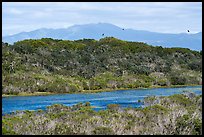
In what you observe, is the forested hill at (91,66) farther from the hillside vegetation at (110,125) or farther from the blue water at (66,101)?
the hillside vegetation at (110,125)

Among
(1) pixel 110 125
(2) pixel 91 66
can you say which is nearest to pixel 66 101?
(1) pixel 110 125

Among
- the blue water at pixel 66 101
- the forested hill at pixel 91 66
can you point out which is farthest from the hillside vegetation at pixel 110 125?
the forested hill at pixel 91 66

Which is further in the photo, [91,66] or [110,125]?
[91,66]

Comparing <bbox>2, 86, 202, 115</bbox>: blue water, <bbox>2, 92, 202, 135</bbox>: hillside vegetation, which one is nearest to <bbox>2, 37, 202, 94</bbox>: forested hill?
<bbox>2, 86, 202, 115</bbox>: blue water

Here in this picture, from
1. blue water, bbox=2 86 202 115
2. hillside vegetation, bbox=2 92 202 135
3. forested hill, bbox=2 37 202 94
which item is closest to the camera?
hillside vegetation, bbox=2 92 202 135

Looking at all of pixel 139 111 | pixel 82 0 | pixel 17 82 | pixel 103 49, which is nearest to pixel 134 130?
pixel 139 111

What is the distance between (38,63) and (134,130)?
42.7 meters

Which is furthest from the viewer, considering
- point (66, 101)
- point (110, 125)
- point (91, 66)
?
point (91, 66)

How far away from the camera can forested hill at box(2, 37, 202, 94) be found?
49.6 metres

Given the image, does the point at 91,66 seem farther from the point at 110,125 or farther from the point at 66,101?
the point at 110,125

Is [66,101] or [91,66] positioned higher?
[91,66]

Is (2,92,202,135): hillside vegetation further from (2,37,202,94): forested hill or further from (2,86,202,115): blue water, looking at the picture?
(2,37,202,94): forested hill

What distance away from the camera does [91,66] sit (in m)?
60.2

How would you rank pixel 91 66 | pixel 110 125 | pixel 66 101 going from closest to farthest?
pixel 110 125
pixel 66 101
pixel 91 66
